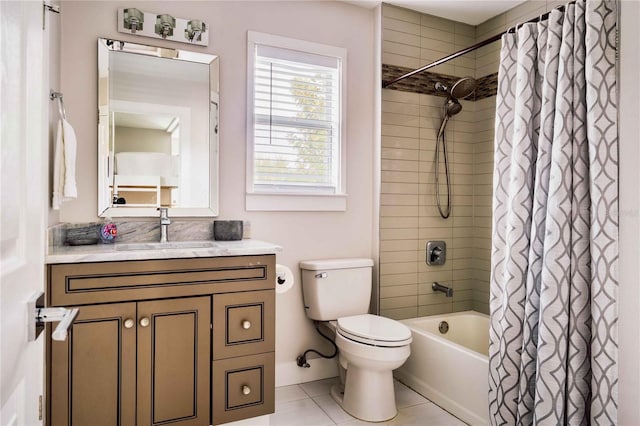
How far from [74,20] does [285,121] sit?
1250 mm

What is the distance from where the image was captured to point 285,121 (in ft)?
9.03

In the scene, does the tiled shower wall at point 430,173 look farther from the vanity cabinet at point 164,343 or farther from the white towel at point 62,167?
the white towel at point 62,167

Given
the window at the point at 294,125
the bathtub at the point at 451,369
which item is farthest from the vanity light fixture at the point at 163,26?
the bathtub at the point at 451,369

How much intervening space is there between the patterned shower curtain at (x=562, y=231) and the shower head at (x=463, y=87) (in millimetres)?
961

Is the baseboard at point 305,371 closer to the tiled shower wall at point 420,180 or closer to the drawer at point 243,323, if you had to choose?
the tiled shower wall at point 420,180

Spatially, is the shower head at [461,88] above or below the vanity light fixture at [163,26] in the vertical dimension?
below

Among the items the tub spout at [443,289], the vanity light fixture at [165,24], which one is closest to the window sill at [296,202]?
the tub spout at [443,289]

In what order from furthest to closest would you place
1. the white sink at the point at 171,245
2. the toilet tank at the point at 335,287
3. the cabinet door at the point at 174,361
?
the toilet tank at the point at 335,287 < the white sink at the point at 171,245 < the cabinet door at the point at 174,361

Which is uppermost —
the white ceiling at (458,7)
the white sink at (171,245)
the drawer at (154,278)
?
the white ceiling at (458,7)

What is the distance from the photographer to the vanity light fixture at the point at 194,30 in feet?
7.97

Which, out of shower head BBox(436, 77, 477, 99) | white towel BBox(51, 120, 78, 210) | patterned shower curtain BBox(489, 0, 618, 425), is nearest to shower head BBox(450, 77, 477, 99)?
shower head BBox(436, 77, 477, 99)

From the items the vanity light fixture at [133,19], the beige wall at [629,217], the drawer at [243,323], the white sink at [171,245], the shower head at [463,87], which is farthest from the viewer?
the shower head at [463,87]

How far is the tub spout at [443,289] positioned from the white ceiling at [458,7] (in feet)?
6.47

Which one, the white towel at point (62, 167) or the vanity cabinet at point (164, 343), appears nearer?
the vanity cabinet at point (164, 343)
